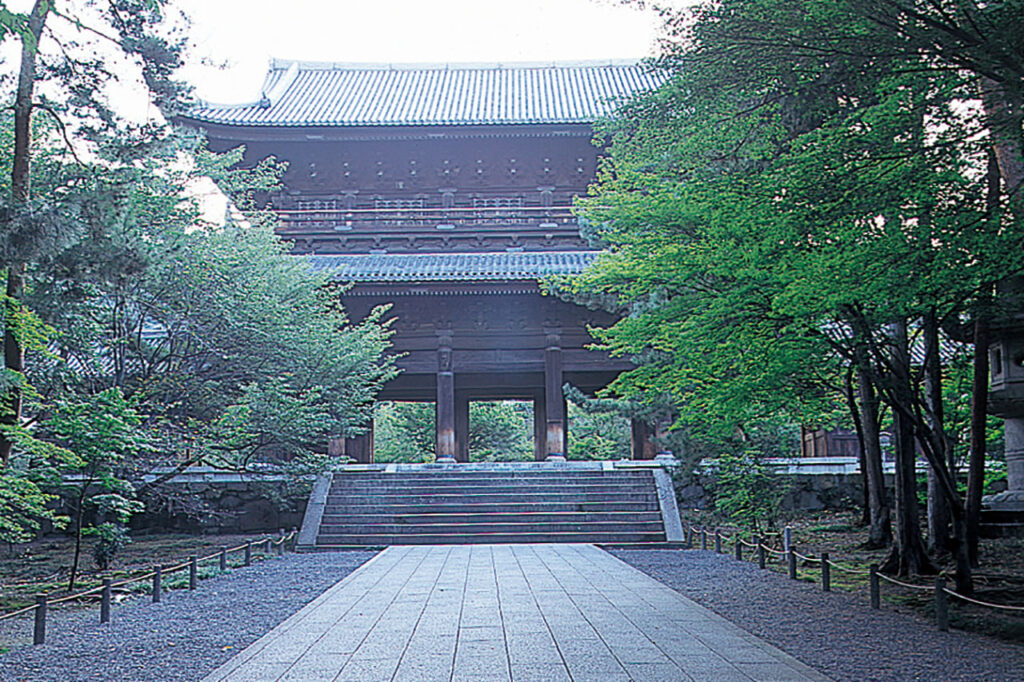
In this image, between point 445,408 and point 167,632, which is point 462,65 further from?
point 167,632

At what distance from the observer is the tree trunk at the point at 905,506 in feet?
31.1

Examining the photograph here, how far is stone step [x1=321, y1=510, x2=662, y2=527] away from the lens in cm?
1552

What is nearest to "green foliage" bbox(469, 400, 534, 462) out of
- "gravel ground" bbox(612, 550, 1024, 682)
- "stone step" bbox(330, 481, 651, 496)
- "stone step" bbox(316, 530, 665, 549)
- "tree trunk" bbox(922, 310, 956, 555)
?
"stone step" bbox(330, 481, 651, 496)

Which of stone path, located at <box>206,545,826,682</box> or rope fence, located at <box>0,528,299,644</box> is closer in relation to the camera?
stone path, located at <box>206,545,826,682</box>

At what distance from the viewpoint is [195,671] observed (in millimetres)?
5742

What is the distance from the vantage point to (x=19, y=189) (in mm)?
9633

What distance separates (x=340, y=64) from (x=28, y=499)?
2294 cm

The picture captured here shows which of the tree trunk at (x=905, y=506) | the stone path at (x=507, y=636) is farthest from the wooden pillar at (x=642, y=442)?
the tree trunk at (x=905, y=506)

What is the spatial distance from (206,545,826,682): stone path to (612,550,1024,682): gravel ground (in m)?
0.29

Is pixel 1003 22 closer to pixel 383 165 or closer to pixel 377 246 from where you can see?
pixel 377 246

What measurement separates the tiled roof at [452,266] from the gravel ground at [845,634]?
9897 mm

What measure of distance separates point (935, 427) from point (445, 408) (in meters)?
12.6

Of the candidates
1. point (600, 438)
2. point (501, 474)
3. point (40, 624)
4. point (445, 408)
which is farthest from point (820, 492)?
point (40, 624)

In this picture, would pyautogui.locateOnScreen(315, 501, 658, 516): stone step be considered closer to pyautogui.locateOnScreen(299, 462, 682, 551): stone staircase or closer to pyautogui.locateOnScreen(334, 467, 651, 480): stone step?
pyautogui.locateOnScreen(299, 462, 682, 551): stone staircase
